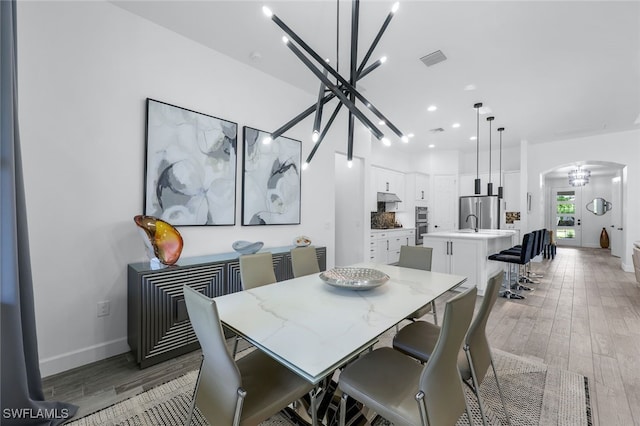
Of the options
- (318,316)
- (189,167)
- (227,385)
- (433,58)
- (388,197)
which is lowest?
(227,385)

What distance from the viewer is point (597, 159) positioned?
6082mm

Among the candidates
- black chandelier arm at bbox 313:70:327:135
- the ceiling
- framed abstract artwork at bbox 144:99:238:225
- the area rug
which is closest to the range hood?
the ceiling

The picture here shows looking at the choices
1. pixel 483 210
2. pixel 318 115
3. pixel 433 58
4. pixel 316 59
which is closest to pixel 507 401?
pixel 318 115

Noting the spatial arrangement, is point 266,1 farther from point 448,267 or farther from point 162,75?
point 448,267

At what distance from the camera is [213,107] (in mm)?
3043

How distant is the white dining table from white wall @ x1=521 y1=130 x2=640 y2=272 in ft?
21.0

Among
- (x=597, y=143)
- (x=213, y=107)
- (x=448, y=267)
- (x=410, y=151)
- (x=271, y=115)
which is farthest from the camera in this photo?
(x=410, y=151)

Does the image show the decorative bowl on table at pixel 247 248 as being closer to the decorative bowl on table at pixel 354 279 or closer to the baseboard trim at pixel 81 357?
the decorative bowl on table at pixel 354 279

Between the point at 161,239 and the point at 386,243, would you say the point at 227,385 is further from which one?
the point at 386,243

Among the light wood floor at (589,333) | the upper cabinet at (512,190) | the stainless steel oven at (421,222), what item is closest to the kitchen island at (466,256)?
the light wood floor at (589,333)

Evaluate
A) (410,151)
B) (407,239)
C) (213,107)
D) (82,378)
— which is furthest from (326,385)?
(410,151)

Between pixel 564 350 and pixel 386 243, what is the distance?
12.6ft

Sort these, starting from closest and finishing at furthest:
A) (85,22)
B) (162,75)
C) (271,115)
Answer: (85,22)
(162,75)
(271,115)

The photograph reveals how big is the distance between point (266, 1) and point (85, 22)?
1503 millimetres
